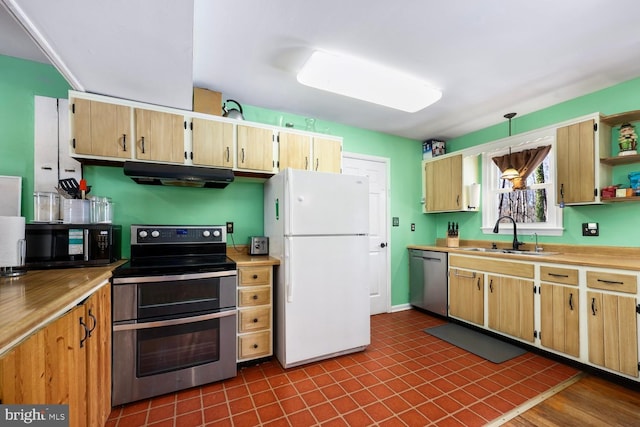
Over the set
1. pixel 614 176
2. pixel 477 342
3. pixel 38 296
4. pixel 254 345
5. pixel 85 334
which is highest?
pixel 614 176

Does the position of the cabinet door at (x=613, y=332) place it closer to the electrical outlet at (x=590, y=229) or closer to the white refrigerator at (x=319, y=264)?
the electrical outlet at (x=590, y=229)

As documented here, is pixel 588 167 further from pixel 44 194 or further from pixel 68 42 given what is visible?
pixel 44 194

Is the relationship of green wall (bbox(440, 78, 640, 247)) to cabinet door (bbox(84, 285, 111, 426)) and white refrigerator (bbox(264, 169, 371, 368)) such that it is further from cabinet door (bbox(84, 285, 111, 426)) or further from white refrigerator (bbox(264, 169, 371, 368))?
cabinet door (bbox(84, 285, 111, 426))

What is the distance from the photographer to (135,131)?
2258 mm

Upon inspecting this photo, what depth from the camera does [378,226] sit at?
385 cm

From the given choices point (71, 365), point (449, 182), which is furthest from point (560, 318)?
point (71, 365)

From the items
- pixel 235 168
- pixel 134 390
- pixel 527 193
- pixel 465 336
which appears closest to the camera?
pixel 134 390

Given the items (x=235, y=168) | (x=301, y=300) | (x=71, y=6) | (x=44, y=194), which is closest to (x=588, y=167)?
(x=301, y=300)

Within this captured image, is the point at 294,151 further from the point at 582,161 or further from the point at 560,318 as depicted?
the point at 560,318

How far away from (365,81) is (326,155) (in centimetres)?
89

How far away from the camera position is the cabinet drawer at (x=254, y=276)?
235 centimetres

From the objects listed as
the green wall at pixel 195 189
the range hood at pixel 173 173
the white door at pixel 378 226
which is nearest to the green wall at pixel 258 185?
the green wall at pixel 195 189

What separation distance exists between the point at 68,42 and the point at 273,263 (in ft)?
6.50

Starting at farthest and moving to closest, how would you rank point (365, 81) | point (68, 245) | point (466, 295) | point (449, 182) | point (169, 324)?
1. point (449, 182)
2. point (466, 295)
3. point (365, 81)
4. point (169, 324)
5. point (68, 245)
